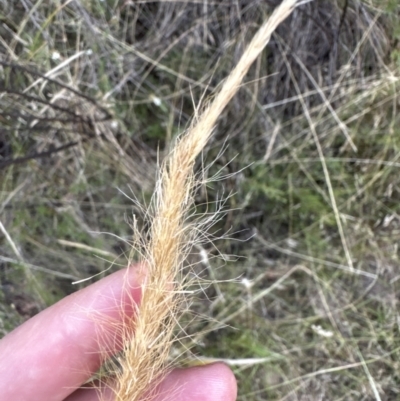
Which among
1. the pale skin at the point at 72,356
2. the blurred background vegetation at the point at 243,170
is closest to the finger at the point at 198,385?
the pale skin at the point at 72,356

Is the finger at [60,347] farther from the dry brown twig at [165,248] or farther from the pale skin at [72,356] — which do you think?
the dry brown twig at [165,248]

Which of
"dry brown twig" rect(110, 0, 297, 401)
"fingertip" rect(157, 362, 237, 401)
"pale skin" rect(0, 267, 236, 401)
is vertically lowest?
"fingertip" rect(157, 362, 237, 401)

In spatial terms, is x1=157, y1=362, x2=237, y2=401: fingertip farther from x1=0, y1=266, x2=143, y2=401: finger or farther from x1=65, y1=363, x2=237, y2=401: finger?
x1=0, y1=266, x2=143, y2=401: finger

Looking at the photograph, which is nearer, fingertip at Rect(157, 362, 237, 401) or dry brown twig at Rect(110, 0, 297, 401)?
dry brown twig at Rect(110, 0, 297, 401)

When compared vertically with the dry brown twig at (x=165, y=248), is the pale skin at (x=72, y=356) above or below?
below

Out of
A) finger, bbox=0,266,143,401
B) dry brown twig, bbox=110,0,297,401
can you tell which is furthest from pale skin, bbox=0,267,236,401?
dry brown twig, bbox=110,0,297,401

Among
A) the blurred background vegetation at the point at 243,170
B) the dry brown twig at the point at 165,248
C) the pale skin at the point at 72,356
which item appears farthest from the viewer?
the blurred background vegetation at the point at 243,170

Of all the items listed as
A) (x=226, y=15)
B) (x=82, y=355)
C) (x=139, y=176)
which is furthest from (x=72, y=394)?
(x=226, y=15)
